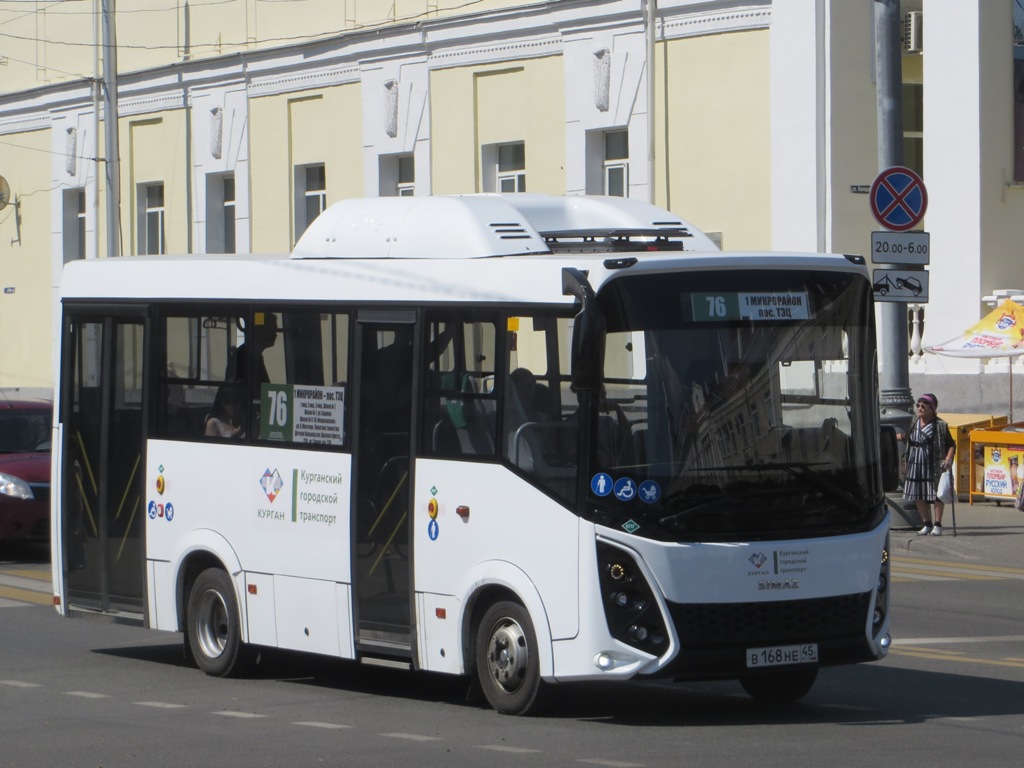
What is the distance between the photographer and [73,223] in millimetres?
40000

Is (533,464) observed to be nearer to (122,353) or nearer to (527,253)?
(527,253)

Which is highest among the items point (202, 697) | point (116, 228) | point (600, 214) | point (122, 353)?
point (116, 228)

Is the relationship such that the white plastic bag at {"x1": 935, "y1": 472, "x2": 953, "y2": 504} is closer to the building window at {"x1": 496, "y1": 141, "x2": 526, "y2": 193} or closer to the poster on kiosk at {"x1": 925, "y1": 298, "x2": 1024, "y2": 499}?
the poster on kiosk at {"x1": 925, "y1": 298, "x2": 1024, "y2": 499}

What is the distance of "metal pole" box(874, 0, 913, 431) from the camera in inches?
778

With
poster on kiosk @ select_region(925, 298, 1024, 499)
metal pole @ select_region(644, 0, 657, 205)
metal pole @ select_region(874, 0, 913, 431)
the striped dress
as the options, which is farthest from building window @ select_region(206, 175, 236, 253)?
the striped dress

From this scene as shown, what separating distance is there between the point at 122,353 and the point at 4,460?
7.42 m

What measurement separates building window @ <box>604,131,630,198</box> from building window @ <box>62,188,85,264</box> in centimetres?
A: 1507

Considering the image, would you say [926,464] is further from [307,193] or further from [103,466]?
[307,193]

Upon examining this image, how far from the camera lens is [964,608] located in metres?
14.3

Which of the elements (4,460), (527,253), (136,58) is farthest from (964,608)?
(136,58)

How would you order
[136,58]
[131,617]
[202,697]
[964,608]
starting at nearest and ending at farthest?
[202,697] < [131,617] < [964,608] < [136,58]

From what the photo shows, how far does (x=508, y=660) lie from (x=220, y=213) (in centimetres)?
2819

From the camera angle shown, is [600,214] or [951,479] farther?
[951,479]

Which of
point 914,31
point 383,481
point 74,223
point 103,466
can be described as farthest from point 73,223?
point 383,481
